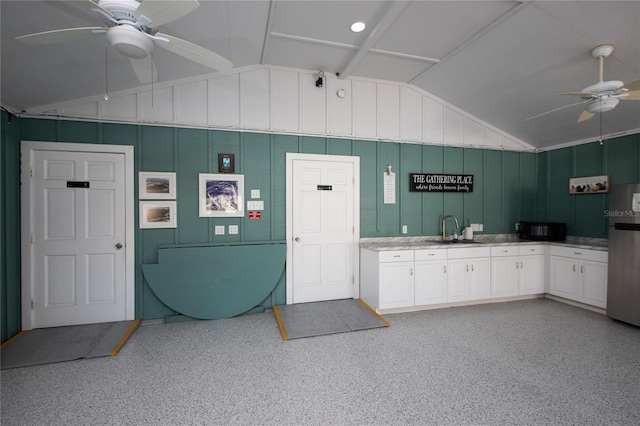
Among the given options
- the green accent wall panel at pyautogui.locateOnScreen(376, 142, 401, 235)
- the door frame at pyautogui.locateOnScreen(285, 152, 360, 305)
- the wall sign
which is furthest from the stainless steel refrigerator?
the door frame at pyautogui.locateOnScreen(285, 152, 360, 305)

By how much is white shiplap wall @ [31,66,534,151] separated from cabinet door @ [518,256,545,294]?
2.06 metres

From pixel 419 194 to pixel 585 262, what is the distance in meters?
2.54

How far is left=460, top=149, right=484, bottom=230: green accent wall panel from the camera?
4.98 m

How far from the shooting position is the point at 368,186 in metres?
4.52

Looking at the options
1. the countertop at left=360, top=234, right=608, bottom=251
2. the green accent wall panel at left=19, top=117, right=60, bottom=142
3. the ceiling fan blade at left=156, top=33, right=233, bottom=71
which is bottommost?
the countertop at left=360, top=234, right=608, bottom=251

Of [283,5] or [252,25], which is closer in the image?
[283,5]

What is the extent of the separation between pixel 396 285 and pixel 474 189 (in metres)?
2.47

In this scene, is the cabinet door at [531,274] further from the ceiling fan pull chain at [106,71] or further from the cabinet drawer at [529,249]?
the ceiling fan pull chain at [106,71]

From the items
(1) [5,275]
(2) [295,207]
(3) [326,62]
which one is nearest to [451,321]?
(2) [295,207]

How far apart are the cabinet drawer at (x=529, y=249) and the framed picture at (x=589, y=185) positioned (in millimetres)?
1132

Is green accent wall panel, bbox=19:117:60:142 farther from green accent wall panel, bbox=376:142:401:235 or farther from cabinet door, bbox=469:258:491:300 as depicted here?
cabinet door, bbox=469:258:491:300

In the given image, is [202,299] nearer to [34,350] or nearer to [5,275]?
[34,350]

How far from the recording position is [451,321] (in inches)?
147

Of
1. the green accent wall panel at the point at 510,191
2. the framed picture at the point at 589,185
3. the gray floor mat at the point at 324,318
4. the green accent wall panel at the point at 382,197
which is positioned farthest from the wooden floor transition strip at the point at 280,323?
the framed picture at the point at 589,185
